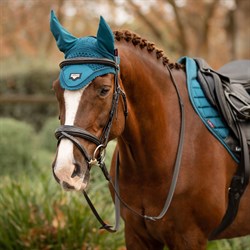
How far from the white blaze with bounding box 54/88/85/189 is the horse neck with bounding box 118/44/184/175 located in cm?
43

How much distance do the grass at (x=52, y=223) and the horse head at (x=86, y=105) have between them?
221cm

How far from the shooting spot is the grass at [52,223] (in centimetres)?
505

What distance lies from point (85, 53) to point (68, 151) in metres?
0.57

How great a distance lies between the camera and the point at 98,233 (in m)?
5.14

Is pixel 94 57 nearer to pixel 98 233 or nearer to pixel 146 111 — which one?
pixel 146 111

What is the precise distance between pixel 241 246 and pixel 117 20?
43.5 feet

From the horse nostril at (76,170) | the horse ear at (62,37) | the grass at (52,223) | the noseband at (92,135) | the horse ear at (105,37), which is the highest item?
the horse ear at (62,37)

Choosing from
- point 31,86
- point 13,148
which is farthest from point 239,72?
point 31,86

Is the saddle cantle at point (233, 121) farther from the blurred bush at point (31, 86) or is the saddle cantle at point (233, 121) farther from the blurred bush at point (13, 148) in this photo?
the blurred bush at point (31, 86)

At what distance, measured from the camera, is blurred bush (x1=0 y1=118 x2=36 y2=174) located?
330 inches

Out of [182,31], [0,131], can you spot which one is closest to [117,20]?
[182,31]

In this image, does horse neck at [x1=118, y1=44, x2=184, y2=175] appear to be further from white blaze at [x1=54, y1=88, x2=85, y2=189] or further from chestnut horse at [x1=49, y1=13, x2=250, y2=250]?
white blaze at [x1=54, y1=88, x2=85, y2=189]

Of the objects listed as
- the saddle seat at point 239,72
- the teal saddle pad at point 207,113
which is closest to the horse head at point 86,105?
the teal saddle pad at point 207,113

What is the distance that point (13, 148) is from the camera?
848 cm
